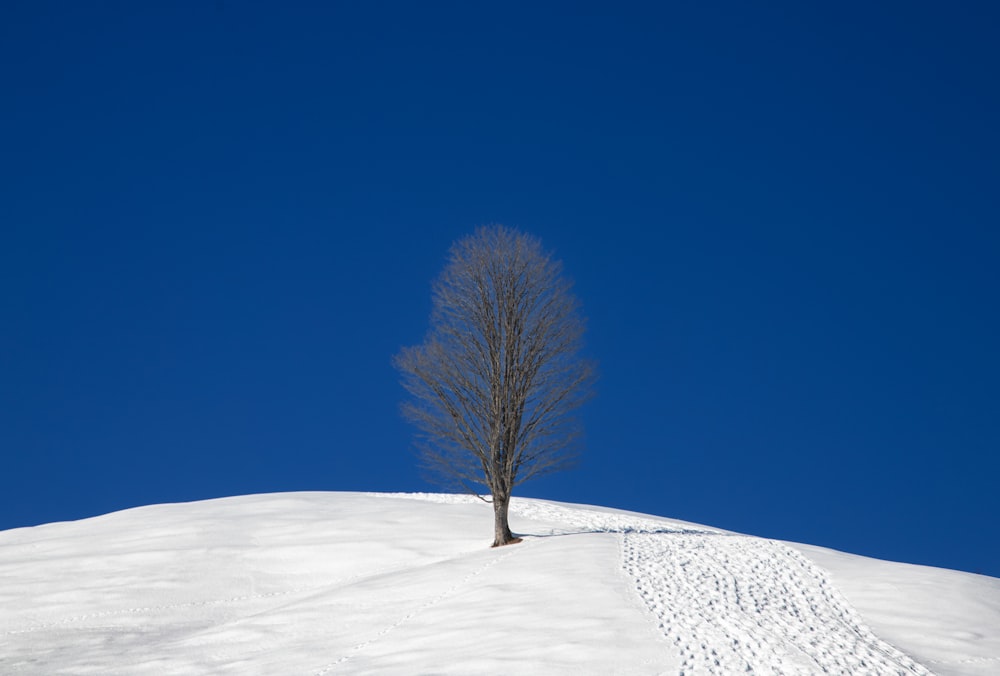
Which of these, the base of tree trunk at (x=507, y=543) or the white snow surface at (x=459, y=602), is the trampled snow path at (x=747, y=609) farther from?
the base of tree trunk at (x=507, y=543)

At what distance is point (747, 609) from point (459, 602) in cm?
429

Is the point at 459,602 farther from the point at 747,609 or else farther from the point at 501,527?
the point at 501,527

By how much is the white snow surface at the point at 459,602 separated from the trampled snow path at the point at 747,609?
0.14 feet

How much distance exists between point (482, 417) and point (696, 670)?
11.0 metres

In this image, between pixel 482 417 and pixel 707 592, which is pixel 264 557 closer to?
pixel 482 417

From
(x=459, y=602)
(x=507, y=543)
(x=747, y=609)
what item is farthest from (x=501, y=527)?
(x=747, y=609)

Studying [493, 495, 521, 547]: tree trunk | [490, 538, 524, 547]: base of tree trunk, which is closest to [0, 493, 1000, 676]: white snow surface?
[490, 538, 524, 547]: base of tree trunk

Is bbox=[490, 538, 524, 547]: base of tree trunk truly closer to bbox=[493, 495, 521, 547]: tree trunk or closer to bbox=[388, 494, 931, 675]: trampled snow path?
bbox=[493, 495, 521, 547]: tree trunk

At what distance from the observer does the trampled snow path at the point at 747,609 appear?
35.3ft

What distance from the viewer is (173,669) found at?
41.0 ft

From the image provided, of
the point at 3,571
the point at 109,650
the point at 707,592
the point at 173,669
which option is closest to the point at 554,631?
the point at 707,592

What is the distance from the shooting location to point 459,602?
13.8 meters

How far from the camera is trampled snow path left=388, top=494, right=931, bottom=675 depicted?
1075 centimetres

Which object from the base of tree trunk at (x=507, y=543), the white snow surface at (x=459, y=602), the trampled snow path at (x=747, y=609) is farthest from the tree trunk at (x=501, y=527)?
the trampled snow path at (x=747, y=609)
